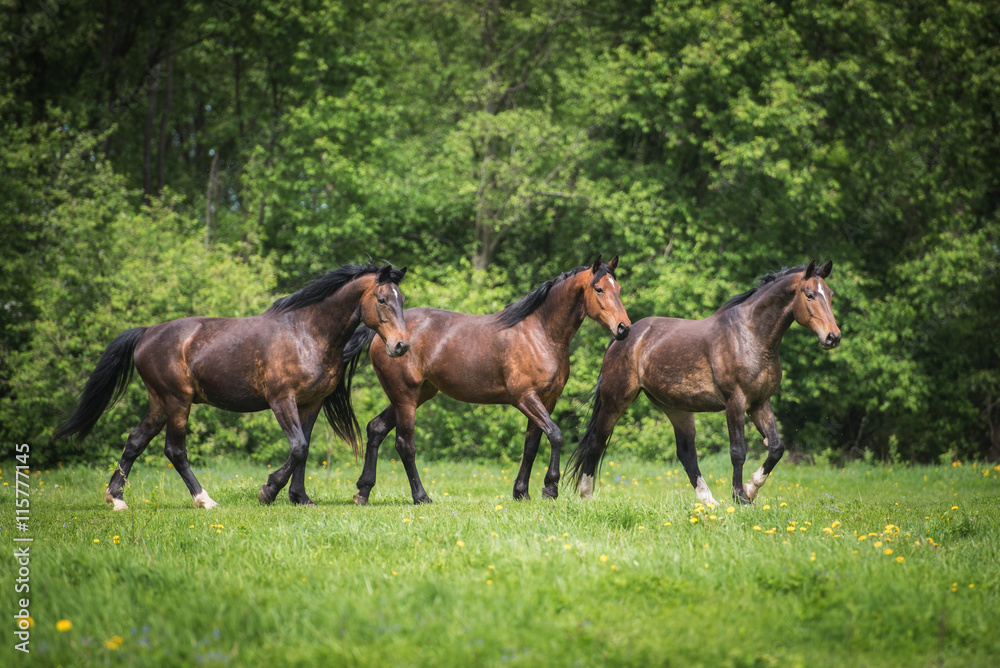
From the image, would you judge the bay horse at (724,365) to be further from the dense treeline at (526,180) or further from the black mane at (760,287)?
the dense treeline at (526,180)

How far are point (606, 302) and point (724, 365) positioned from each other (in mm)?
1458

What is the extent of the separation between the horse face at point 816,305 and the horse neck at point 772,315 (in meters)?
0.11

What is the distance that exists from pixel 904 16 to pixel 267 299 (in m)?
16.7

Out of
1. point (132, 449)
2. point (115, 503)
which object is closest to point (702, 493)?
point (132, 449)

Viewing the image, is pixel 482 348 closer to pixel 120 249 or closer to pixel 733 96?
pixel 120 249

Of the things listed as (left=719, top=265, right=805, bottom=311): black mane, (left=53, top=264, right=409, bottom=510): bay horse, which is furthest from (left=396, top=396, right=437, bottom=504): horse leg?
(left=719, top=265, right=805, bottom=311): black mane

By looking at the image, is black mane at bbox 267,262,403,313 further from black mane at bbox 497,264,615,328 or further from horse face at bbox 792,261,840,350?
horse face at bbox 792,261,840,350

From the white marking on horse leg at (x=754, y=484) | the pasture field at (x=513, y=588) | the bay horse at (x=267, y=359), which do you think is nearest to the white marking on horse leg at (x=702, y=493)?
the white marking on horse leg at (x=754, y=484)

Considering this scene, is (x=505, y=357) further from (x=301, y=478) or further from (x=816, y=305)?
(x=816, y=305)

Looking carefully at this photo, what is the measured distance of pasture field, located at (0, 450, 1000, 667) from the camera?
14.2ft

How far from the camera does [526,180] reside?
2231 cm

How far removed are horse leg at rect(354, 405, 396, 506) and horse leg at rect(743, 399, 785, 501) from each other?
4182mm

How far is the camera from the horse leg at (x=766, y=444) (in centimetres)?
880

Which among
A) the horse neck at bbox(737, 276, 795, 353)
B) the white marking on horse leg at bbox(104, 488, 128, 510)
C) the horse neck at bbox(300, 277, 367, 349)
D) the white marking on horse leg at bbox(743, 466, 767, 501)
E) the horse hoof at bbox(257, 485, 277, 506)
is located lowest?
the white marking on horse leg at bbox(104, 488, 128, 510)
